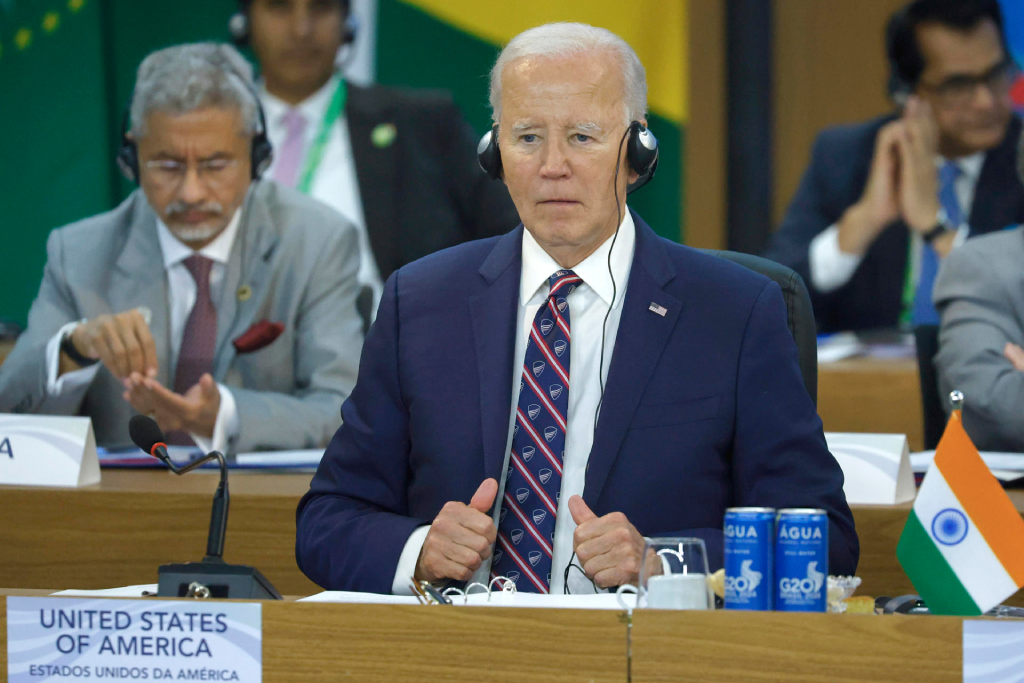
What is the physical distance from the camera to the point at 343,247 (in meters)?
3.09

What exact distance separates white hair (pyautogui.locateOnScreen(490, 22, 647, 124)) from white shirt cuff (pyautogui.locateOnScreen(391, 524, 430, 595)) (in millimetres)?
587

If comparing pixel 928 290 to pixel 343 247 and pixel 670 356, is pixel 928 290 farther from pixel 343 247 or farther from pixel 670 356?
pixel 670 356

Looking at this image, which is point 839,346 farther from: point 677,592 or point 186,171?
point 677,592

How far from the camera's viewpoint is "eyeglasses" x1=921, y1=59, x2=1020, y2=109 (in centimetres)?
374

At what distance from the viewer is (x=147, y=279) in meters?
3.02

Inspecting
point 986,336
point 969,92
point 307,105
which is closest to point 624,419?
point 986,336

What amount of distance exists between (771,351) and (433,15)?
2437mm

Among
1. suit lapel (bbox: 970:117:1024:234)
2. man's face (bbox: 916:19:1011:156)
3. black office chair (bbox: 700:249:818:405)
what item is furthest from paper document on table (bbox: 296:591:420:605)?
man's face (bbox: 916:19:1011:156)

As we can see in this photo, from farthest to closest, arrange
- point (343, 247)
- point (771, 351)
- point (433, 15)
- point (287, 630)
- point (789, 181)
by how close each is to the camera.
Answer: point (789, 181) → point (433, 15) → point (343, 247) → point (771, 351) → point (287, 630)

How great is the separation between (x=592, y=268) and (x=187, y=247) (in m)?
1.68

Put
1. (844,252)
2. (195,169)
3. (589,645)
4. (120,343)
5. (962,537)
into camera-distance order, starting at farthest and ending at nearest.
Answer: (844,252)
(195,169)
(120,343)
(962,537)
(589,645)

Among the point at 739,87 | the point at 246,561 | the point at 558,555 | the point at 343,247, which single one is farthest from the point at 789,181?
the point at 558,555

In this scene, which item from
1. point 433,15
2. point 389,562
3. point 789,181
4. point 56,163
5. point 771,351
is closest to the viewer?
point 389,562

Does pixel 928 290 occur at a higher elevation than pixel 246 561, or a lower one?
higher
